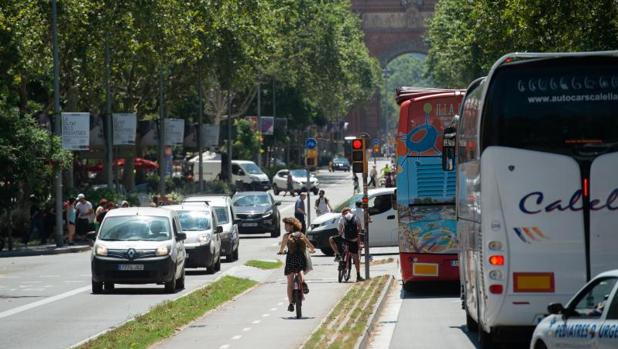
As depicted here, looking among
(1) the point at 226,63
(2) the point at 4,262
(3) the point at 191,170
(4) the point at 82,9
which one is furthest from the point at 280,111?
(2) the point at 4,262

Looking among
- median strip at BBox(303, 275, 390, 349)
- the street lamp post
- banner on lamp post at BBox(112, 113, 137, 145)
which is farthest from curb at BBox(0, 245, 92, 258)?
median strip at BBox(303, 275, 390, 349)

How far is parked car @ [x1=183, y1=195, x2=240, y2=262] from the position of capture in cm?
4031

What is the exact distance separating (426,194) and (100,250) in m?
6.39

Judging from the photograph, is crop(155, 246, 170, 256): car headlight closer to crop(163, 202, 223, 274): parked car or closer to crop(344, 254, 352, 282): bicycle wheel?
crop(344, 254, 352, 282): bicycle wheel

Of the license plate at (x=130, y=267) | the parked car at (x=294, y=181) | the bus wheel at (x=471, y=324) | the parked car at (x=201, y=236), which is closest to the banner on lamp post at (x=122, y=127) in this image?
the parked car at (x=201, y=236)

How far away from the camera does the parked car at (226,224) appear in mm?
40312

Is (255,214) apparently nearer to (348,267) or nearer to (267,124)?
(348,267)

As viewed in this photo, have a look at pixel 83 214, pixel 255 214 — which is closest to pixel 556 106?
pixel 83 214

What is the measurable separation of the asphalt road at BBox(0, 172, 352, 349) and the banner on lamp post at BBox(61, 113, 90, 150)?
20.1ft

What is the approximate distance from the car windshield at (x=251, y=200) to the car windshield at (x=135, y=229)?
80.1 ft

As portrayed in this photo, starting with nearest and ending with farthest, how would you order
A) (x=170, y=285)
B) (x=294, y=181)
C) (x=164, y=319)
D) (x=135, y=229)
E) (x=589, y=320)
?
(x=589, y=320)
(x=164, y=319)
(x=170, y=285)
(x=135, y=229)
(x=294, y=181)

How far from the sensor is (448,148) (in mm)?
21328

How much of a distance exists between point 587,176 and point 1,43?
3517 cm

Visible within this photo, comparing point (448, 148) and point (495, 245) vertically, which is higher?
point (448, 148)
